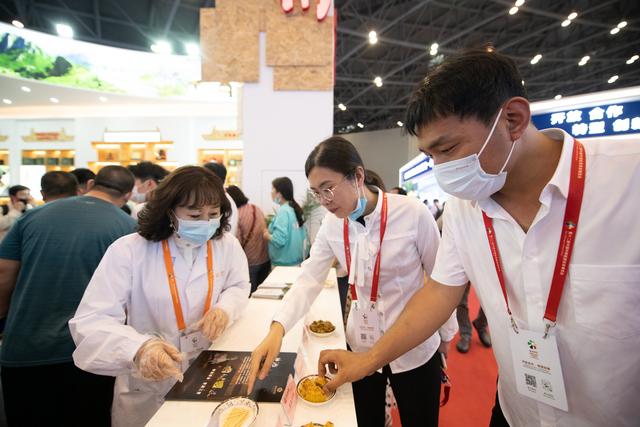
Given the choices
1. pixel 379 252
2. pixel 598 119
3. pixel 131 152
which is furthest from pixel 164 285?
pixel 131 152

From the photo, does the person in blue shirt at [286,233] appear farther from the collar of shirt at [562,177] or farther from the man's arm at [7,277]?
the collar of shirt at [562,177]

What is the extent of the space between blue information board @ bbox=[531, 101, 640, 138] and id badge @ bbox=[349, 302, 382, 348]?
9.65 feet

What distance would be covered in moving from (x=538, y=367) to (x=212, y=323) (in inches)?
44.8

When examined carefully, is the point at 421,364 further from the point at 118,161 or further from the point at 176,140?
the point at 118,161

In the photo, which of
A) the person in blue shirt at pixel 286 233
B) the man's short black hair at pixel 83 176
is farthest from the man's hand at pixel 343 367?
the man's short black hair at pixel 83 176

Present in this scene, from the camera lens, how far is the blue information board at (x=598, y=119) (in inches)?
123

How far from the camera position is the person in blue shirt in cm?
359

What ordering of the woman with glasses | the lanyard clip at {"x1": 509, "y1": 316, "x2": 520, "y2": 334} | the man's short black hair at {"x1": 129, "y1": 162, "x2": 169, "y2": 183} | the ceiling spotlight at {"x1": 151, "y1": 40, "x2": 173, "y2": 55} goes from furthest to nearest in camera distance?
the ceiling spotlight at {"x1": 151, "y1": 40, "x2": 173, "y2": 55} → the man's short black hair at {"x1": 129, "y1": 162, "x2": 169, "y2": 183} → the woman with glasses → the lanyard clip at {"x1": 509, "y1": 316, "x2": 520, "y2": 334}

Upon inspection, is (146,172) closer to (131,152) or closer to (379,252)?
(379,252)

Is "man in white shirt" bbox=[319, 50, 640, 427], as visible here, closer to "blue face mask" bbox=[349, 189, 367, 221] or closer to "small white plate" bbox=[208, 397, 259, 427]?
"blue face mask" bbox=[349, 189, 367, 221]

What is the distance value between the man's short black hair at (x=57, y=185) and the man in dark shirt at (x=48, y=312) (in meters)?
0.78

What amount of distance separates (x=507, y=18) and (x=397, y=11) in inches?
126

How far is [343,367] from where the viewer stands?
3.67 feet

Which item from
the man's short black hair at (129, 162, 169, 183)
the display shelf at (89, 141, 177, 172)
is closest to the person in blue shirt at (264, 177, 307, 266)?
the man's short black hair at (129, 162, 169, 183)
